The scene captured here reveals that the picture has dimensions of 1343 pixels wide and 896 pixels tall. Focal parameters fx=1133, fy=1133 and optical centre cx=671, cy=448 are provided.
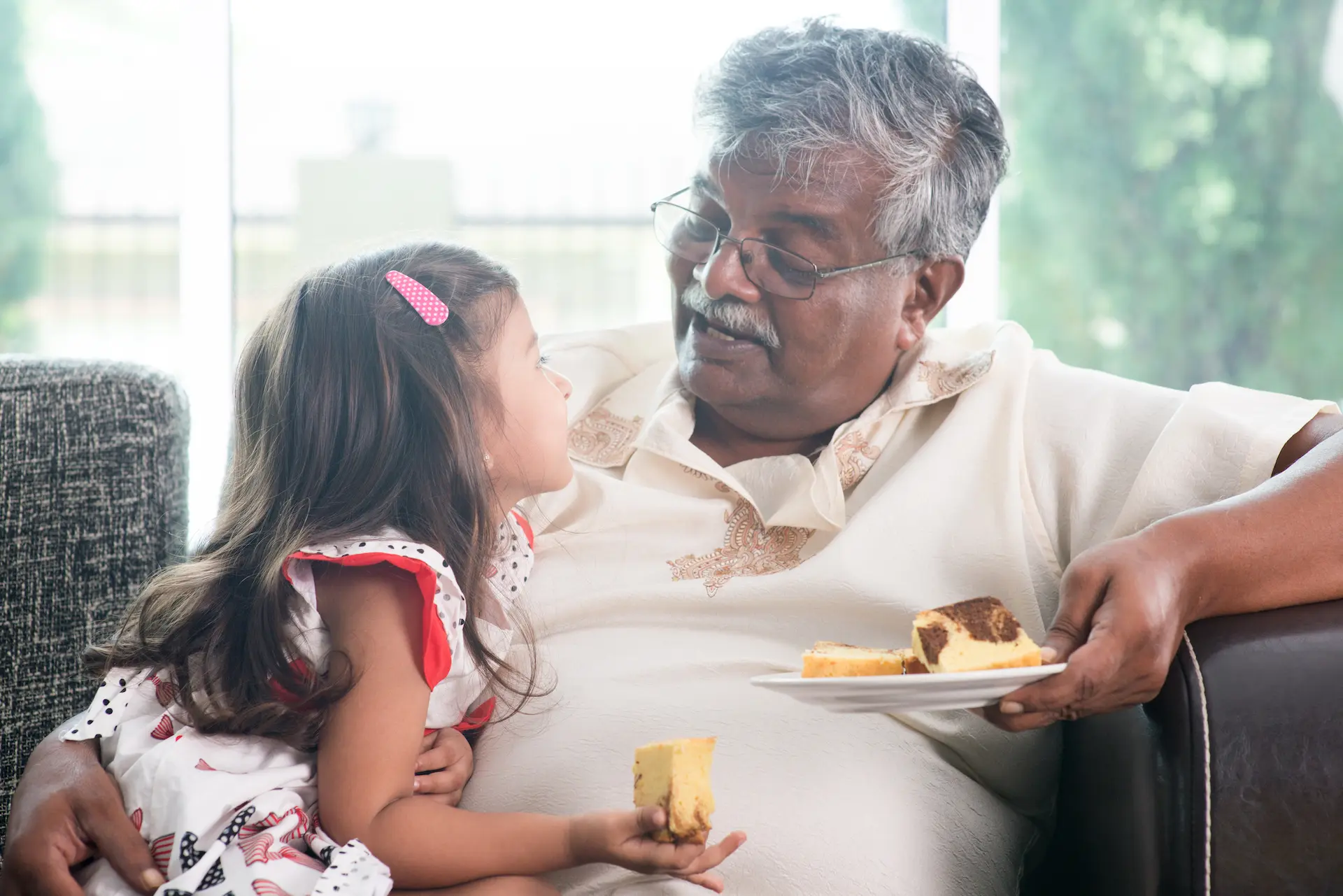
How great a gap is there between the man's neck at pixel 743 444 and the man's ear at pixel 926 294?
7.7 inches

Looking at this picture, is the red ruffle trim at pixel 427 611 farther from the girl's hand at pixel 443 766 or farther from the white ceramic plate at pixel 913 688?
the white ceramic plate at pixel 913 688

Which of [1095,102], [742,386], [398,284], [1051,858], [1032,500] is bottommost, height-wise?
[1051,858]

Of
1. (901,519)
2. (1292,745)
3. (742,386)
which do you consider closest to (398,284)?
(742,386)

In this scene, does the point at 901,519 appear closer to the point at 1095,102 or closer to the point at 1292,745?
the point at 1292,745

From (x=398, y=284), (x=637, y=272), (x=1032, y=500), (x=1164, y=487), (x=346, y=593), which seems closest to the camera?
(x=346, y=593)

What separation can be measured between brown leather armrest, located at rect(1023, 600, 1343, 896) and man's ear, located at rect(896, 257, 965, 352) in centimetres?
71

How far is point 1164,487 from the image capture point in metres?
1.41

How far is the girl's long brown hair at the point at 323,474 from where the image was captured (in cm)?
118

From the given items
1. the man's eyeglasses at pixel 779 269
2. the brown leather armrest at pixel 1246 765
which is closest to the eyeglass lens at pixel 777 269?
the man's eyeglasses at pixel 779 269

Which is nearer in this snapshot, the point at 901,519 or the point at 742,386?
the point at 901,519

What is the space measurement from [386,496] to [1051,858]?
1.01 m

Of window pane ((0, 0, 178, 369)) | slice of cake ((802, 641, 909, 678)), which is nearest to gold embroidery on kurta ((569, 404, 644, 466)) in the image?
slice of cake ((802, 641, 909, 678))

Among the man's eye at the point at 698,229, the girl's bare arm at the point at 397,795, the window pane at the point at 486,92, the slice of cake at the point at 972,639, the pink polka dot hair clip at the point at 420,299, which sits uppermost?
the window pane at the point at 486,92

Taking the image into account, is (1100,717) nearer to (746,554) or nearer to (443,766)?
(746,554)
